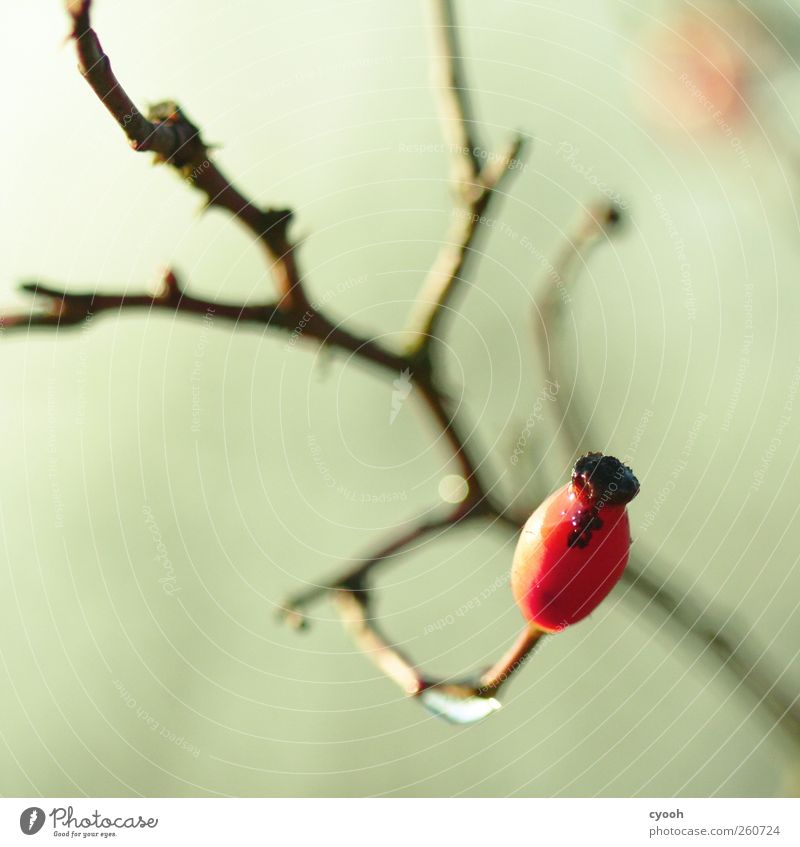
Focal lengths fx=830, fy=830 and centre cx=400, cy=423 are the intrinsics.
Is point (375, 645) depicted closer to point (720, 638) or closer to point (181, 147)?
point (720, 638)

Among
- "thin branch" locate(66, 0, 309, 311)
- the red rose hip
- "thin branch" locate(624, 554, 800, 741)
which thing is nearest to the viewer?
"thin branch" locate(66, 0, 309, 311)

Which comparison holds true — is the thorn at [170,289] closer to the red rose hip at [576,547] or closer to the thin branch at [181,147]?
the thin branch at [181,147]

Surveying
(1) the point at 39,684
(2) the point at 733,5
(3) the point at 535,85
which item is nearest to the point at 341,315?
(3) the point at 535,85

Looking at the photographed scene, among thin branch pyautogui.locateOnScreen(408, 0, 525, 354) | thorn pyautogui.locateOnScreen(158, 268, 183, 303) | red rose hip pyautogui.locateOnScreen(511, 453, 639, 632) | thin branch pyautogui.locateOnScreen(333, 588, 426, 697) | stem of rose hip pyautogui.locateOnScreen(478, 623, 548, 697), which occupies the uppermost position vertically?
thin branch pyautogui.locateOnScreen(408, 0, 525, 354)

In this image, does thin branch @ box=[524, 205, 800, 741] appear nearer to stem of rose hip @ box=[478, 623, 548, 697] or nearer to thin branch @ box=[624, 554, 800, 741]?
thin branch @ box=[624, 554, 800, 741]

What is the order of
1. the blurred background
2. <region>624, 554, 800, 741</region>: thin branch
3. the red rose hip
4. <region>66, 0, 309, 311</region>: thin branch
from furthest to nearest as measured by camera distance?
the blurred background, <region>624, 554, 800, 741</region>: thin branch, the red rose hip, <region>66, 0, 309, 311</region>: thin branch

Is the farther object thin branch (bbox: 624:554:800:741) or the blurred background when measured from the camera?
the blurred background

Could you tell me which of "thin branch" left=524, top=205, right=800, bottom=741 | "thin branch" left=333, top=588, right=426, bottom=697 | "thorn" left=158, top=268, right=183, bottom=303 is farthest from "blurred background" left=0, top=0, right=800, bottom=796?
"thorn" left=158, top=268, right=183, bottom=303
